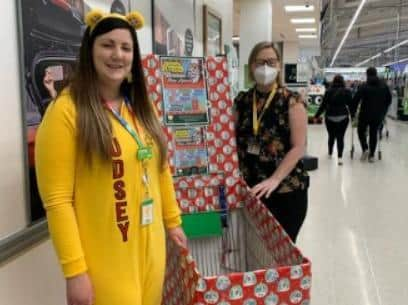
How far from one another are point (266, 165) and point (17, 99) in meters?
1.18

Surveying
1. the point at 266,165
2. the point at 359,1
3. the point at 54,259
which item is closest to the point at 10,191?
the point at 54,259

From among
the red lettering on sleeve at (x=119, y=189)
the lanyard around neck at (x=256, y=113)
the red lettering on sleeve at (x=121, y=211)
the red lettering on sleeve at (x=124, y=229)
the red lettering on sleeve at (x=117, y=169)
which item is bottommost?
the red lettering on sleeve at (x=124, y=229)

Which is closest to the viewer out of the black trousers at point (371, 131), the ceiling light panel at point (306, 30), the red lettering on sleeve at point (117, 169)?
the red lettering on sleeve at point (117, 169)

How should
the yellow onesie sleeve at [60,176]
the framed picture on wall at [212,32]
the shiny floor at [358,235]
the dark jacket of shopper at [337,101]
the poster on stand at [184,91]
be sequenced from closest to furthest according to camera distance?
the yellow onesie sleeve at [60,176] → the poster on stand at [184,91] → the shiny floor at [358,235] → the framed picture on wall at [212,32] → the dark jacket of shopper at [337,101]

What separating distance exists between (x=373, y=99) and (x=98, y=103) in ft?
25.2

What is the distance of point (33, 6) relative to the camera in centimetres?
182

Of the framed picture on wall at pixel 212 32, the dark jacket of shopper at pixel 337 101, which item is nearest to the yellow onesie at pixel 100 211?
the framed picture on wall at pixel 212 32

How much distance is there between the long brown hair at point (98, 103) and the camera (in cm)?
139

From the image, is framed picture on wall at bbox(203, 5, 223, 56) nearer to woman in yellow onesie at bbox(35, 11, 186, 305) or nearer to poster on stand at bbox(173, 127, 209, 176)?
poster on stand at bbox(173, 127, 209, 176)

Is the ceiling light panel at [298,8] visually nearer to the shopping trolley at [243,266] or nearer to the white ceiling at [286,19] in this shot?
the white ceiling at [286,19]

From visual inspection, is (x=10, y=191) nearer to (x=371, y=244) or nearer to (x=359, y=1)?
(x=371, y=244)

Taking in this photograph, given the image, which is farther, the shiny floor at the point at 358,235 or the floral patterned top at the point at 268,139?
the shiny floor at the point at 358,235

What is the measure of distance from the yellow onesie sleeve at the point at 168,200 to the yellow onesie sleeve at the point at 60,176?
41cm

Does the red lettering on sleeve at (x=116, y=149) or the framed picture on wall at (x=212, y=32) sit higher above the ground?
the framed picture on wall at (x=212, y=32)
